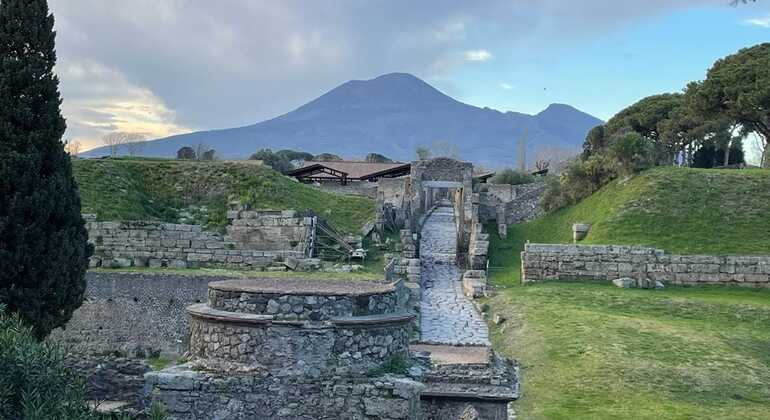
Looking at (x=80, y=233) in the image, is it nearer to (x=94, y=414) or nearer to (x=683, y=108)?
(x=94, y=414)

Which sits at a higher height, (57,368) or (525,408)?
(57,368)

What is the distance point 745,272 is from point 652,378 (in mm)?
12349

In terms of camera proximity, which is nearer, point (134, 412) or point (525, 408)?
point (134, 412)

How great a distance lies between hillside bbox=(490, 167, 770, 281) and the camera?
27.4 metres

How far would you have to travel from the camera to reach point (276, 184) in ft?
106

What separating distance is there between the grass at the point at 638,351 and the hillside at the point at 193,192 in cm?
1158

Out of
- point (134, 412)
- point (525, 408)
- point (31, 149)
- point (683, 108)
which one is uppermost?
point (683, 108)

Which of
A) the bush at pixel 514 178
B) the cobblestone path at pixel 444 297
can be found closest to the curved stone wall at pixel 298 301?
the cobblestone path at pixel 444 297

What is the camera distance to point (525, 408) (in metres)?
12.8

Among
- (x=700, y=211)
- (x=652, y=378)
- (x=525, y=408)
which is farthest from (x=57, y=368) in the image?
(x=700, y=211)

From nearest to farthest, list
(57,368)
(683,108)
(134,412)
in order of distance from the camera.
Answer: (57,368), (134,412), (683,108)

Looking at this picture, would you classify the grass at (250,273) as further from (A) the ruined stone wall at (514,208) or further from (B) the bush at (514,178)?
(B) the bush at (514,178)

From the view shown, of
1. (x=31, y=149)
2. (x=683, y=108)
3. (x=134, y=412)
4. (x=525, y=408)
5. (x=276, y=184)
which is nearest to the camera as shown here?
(x=134, y=412)

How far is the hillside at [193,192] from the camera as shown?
29.7 metres
